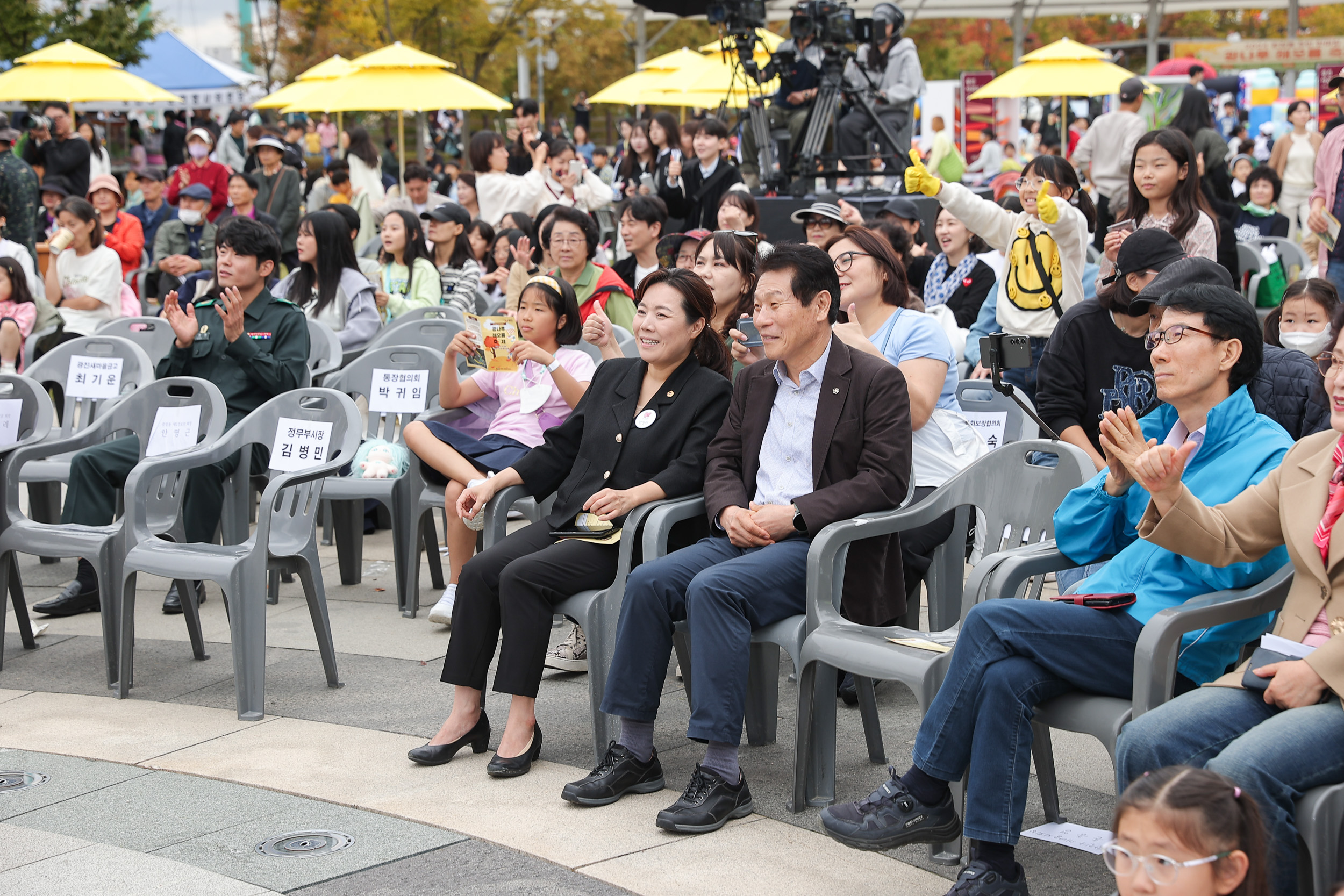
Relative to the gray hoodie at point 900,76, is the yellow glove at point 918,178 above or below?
below

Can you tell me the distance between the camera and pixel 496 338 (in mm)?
5043

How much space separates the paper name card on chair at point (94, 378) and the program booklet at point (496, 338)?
2.43 metres

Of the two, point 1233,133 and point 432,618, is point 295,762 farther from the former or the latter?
point 1233,133

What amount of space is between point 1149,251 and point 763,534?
1.52 metres

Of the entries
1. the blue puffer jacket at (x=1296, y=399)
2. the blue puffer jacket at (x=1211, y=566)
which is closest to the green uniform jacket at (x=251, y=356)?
the blue puffer jacket at (x=1211, y=566)

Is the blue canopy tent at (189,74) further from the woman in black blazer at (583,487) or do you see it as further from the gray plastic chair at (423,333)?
the woman in black blazer at (583,487)

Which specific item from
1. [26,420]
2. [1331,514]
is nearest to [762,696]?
[1331,514]

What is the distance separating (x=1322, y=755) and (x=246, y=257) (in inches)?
194

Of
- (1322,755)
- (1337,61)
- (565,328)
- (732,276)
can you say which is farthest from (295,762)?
(1337,61)

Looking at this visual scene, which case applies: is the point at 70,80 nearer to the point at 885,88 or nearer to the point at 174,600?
the point at 885,88

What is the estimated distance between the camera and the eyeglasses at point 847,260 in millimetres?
4707

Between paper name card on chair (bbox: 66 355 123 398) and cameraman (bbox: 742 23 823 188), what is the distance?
6417 mm

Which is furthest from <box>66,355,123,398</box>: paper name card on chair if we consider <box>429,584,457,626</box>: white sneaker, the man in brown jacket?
the man in brown jacket

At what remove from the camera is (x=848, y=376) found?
4.06 meters
